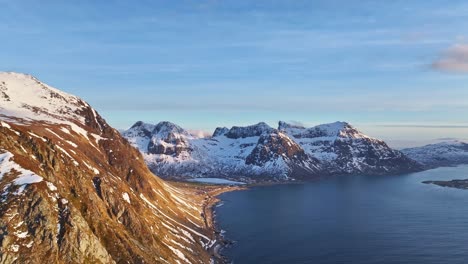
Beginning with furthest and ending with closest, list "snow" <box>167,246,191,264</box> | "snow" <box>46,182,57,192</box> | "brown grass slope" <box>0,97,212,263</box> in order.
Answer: "snow" <box>167,246,191,264</box> < "snow" <box>46,182,57,192</box> < "brown grass slope" <box>0,97,212,263</box>

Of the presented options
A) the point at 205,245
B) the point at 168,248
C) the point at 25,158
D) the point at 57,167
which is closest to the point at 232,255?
the point at 205,245

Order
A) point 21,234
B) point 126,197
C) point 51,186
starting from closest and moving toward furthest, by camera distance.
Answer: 1. point 21,234
2. point 51,186
3. point 126,197

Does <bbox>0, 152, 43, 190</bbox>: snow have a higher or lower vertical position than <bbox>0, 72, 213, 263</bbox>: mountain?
higher

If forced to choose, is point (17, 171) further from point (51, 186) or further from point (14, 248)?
point (14, 248)

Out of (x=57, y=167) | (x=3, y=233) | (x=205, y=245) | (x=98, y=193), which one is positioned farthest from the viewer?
(x=205, y=245)

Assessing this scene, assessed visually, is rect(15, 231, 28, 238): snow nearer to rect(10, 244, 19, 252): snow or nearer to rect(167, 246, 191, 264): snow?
rect(10, 244, 19, 252): snow

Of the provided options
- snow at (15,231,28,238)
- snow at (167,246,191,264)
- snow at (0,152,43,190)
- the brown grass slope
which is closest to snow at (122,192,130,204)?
the brown grass slope

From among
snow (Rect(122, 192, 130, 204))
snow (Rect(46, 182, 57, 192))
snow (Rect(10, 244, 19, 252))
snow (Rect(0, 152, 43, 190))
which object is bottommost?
snow (Rect(10, 244, 19, 252))

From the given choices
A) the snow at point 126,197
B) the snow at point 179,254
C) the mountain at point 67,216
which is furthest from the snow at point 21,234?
the snow at point 126,197

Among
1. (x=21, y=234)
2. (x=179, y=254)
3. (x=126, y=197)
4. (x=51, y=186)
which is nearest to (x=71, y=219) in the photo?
(x=51, y=186)

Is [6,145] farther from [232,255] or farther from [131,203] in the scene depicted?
[232,255]

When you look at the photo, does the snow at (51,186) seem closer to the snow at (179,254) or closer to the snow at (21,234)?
the snow at (21,234)
